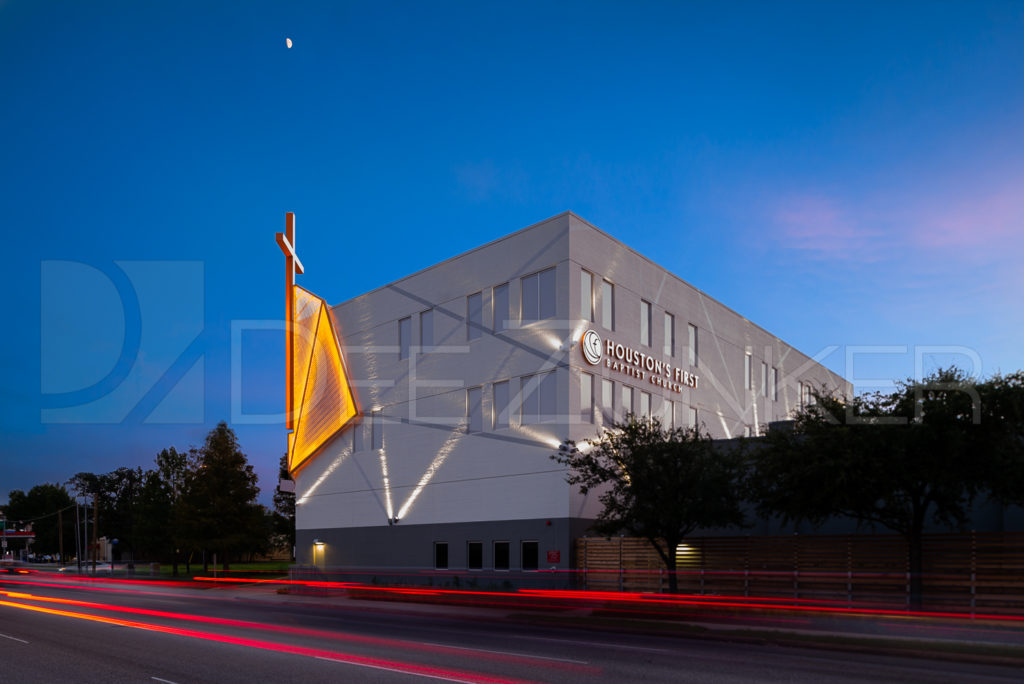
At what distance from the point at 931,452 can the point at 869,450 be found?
167cm

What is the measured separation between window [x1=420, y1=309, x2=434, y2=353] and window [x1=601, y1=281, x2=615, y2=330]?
965 centimetres

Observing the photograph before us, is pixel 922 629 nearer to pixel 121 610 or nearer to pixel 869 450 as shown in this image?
pixel 869 450

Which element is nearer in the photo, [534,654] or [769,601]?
[534,654]

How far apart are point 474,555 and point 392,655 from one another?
24.0 m

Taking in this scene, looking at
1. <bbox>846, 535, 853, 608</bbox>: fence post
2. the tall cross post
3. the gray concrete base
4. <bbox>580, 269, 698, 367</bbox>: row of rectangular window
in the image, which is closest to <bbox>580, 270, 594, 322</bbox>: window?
<bbox>580, 269, 698, 367</bbox>: row of rectangular window

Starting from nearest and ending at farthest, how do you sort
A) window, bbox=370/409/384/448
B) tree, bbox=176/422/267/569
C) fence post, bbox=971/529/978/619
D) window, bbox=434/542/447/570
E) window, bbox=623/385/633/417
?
fence post, bbox=971/529/978/619 → window, bbox=623/385/633/417 → window, bbox=434/542/447/570 → window, bbox=370/409/384/448 → tree, bbox=176/422/267/569

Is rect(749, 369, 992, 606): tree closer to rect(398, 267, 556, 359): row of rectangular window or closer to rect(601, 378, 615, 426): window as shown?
rect(601, 378, 615, 426): window

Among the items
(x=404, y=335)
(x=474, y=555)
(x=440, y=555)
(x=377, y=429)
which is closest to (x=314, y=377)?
(x=377, y=429)

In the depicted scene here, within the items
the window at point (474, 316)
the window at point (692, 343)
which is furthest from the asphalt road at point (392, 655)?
the window at point (692, 343)

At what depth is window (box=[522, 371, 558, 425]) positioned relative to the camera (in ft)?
121

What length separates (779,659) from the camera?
53.7 ft

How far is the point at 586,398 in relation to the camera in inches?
1474

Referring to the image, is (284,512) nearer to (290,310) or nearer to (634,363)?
(290,310)

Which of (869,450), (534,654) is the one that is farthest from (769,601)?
(534,654)
